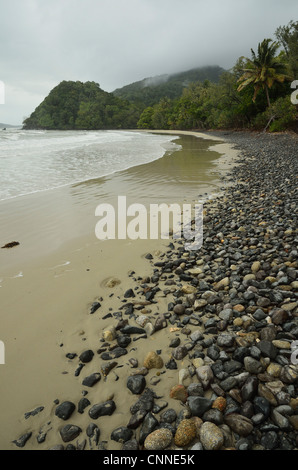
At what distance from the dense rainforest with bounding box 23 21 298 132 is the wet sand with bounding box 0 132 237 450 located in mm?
27658

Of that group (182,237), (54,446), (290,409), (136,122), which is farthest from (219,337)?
(136,122)

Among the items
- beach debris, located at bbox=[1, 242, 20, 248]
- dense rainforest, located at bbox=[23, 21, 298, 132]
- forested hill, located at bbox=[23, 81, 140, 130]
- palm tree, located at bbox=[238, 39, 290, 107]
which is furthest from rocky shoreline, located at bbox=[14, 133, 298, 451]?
forested hill, located at bbox=[23, 81, 140, 130]

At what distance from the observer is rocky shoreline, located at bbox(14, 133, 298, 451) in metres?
1.70

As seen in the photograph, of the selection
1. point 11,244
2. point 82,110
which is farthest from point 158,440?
point 82,110

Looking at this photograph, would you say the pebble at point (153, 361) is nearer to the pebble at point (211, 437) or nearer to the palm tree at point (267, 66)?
the pebble at point (211, 437)

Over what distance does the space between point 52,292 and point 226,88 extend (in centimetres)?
5255

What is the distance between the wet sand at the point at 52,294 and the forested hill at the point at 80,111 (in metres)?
130

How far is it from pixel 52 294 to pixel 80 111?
15324 cm

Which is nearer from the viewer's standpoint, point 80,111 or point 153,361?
point 153,361

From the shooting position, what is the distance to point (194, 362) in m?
2.21

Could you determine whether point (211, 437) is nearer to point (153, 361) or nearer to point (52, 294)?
point (153, 361)

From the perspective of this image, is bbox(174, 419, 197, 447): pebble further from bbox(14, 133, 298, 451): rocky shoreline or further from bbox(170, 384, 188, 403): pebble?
bbox(170, 384, 188, 403): pebble

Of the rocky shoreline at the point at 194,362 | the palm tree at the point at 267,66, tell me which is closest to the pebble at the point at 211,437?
the rocky shoreline at the point at 194,362

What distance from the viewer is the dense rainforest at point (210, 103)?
3092 cm
